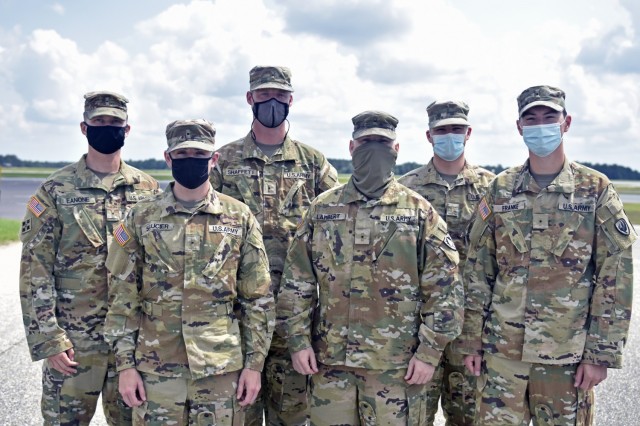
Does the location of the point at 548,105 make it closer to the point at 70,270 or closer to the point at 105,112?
the point at 105,112

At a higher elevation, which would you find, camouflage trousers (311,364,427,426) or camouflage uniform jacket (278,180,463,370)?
camouflage uniform jacket (278,180,463,370)

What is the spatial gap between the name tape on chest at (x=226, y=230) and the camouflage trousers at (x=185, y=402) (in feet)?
2.88

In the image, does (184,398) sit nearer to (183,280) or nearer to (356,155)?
(183,280)

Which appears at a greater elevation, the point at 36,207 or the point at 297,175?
the point at 297,175

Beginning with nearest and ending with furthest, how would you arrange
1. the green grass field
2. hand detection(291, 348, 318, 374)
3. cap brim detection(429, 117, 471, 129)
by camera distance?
hand detection(291, 348, 318, 374), cap brim detection(429, 117, 471, 129), the green grass field

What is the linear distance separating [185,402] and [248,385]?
385 mm

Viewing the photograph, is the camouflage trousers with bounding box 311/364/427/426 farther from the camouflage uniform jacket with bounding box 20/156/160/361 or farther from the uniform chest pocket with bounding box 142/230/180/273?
the camouflage uniform jacket with bounding box 20/156/160/361

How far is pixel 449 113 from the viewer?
4.74 metres

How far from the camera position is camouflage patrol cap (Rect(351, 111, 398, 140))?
3551mm

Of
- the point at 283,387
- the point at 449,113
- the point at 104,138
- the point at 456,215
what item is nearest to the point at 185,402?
the point at 283,387

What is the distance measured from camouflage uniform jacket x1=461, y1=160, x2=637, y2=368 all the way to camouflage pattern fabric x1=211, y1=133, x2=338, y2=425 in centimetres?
143

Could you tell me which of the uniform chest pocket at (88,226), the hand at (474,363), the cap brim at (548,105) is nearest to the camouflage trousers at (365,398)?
the hand at (474,363)

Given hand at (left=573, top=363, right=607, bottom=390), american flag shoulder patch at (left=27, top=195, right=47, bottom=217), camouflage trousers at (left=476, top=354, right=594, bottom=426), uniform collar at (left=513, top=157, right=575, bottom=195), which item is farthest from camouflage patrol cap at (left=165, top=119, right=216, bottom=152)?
hand at (left=573, top=363, right=607, bottom=390)

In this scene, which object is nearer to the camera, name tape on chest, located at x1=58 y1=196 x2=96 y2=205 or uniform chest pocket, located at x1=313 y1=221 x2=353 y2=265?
uniform chest pocket, located at x1=313 y1=221 x2=353 y2=265
